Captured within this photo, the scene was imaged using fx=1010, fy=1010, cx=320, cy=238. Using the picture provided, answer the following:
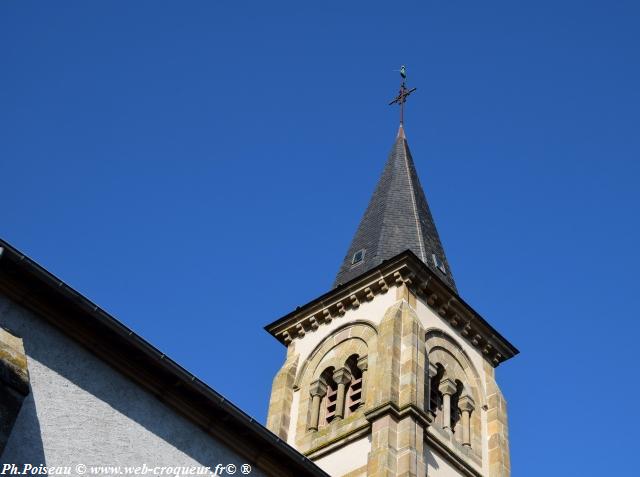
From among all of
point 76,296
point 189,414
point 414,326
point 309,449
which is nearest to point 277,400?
point 309,449

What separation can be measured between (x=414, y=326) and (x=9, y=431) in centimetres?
1460

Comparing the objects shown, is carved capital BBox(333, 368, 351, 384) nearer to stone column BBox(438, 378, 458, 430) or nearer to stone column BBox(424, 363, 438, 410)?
stone column BBox(424, 363, 438, 410)

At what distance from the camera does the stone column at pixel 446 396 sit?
81.0ft

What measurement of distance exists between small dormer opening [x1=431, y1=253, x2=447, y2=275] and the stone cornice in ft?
7.33

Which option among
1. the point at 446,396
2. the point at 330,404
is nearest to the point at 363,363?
the point at 330,404

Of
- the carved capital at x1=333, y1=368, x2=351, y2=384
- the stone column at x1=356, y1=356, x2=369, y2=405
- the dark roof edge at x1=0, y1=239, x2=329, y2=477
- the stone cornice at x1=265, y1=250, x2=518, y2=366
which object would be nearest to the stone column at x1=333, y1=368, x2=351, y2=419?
the carved capital at x1=333, y1=368, x2=351, y2=384

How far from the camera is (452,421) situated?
2538 cm

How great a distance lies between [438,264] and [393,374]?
628cm

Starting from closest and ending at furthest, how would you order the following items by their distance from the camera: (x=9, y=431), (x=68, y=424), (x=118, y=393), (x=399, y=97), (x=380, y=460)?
(x=9, y=431) → (x=68, y=424) → (x=118, y=393) → (x=380, y=460) → (x=399, y=97)

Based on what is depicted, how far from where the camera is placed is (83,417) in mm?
12883

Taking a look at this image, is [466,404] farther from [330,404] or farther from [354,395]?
[330,404]

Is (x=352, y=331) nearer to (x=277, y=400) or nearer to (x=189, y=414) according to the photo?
(x=277, y=400)

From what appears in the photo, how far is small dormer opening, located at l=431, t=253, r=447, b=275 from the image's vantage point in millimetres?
28984


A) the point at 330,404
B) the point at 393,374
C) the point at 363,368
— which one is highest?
the point at 363,368
